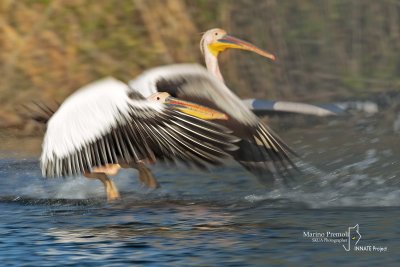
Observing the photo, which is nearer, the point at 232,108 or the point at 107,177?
the point at 232,108

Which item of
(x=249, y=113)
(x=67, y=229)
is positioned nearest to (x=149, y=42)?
(x=249, y=113)

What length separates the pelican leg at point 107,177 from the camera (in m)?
8.66

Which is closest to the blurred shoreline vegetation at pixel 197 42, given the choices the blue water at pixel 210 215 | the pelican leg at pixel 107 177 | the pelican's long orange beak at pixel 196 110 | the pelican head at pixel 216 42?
the blue water at pixel 210 215

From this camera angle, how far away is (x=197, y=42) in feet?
42.9

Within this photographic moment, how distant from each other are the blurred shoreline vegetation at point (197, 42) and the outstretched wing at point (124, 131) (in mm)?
4483

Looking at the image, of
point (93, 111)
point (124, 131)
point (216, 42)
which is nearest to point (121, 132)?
point (124, 131)

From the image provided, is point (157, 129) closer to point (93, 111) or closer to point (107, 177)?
point (93, 111)

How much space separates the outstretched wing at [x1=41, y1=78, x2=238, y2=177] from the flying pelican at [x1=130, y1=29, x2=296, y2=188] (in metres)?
0.29

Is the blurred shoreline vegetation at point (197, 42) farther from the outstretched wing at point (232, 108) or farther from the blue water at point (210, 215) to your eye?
the outstretched wing at point (232, 108)

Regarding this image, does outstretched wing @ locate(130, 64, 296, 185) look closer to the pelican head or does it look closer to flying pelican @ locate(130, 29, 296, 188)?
flying pelican @ locate(130, 29, 296, 188)

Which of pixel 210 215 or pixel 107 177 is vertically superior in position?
pixel 107 177

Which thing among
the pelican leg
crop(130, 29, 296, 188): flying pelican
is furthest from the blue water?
crop(130, 29, 296, 188): flying pelican

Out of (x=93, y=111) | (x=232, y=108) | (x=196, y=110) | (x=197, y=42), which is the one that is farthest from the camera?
(x=197, y=42)

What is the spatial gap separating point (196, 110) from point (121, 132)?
0.52m
